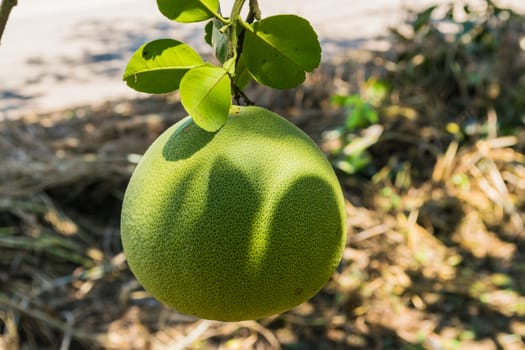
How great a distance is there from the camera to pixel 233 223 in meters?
0.59

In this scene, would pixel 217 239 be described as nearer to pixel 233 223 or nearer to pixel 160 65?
pixel 233 223

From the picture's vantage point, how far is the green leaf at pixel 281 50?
0.60 meters

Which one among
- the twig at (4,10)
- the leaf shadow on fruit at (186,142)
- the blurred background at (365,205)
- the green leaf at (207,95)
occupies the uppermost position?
the twig at (4,10)

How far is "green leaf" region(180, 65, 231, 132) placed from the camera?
1.87 ft

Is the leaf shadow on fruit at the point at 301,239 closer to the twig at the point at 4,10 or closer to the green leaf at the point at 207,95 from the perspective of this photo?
the green leaf at the point at 207,95

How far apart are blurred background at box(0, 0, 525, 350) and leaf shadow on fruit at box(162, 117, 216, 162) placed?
144cm

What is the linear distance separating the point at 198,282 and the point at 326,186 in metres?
0.17

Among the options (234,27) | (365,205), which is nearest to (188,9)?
(234,27)

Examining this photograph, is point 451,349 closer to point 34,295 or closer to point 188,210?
point 34,295

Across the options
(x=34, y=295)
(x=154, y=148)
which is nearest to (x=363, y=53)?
(x=34, y=295)

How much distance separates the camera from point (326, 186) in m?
0.64

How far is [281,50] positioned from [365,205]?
244 cm

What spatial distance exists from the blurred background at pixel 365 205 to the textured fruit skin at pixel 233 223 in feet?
4.71

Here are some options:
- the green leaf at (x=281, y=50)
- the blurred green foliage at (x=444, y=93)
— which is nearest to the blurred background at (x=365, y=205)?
the blurred green foliage at (x=444, y=93)
